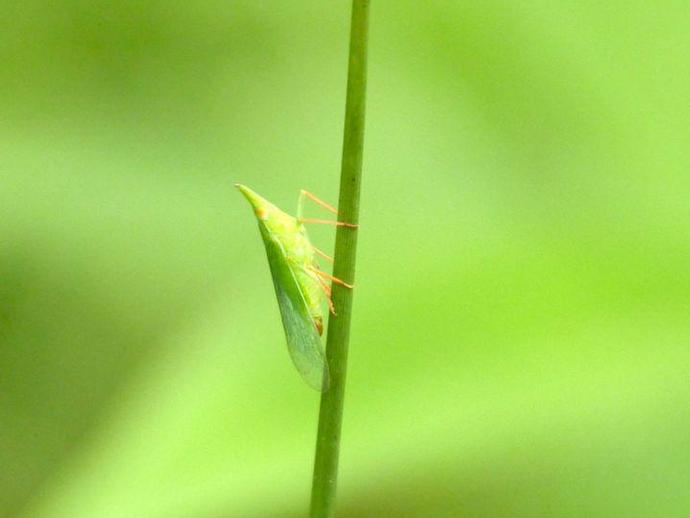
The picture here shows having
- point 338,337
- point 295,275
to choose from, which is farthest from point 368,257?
point 338,337

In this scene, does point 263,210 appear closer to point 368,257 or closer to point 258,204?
point 258,204

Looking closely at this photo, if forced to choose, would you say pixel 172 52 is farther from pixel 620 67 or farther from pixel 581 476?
pixel 581 476

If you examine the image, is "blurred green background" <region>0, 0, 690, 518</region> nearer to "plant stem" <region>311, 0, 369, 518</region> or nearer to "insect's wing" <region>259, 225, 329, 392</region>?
"insect's wing" <region>259, 225, 329, 392</region>

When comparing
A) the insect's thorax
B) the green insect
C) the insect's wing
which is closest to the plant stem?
the insect's wing

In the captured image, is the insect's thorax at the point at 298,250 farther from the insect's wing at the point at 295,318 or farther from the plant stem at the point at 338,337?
the plant stem at the point at 338,337

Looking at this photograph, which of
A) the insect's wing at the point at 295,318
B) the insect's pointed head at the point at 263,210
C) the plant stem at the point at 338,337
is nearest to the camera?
the plant stem at the point at 338,337

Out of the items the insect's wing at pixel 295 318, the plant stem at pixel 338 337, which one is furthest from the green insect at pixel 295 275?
the plant stem at pixel 338 337
